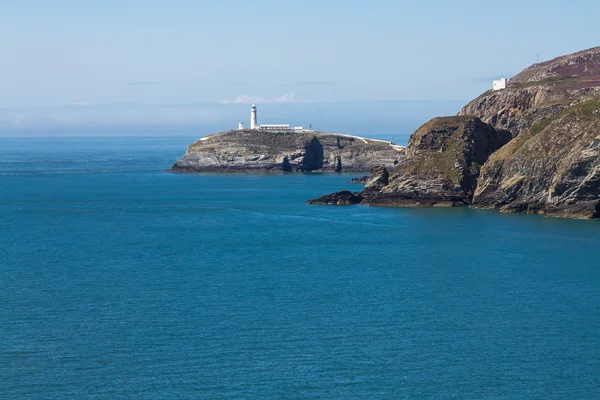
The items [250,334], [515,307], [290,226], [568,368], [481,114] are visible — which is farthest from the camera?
[481,114]

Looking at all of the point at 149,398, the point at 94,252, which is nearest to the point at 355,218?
the point at 94,252

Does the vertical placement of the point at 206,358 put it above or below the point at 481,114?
below

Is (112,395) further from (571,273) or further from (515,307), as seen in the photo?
(571,273)

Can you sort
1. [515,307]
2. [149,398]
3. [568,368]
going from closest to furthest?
[149,398] < [568,368] < [515,307]

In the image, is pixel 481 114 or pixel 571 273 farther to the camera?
pixel 481 114

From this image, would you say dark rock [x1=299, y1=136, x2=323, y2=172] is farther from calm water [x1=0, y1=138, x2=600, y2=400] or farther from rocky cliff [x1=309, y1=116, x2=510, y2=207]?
calm water [x1=0, y1=138, x2=600, y2=400]

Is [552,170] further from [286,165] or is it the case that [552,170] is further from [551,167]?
[286,165]

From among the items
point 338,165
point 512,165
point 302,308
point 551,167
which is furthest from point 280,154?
point 302,308

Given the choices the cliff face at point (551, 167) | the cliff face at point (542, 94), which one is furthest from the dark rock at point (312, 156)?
the cliff face at point (551, 167)
